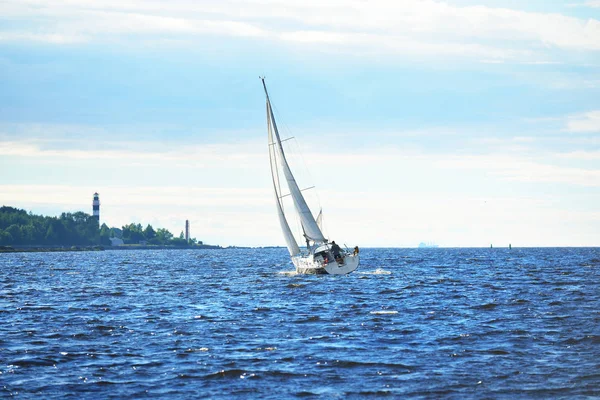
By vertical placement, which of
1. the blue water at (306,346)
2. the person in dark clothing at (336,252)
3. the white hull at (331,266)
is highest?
the person in dark clothing at (336,252)

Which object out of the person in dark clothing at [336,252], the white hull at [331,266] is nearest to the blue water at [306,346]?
the white hull at [331,266]

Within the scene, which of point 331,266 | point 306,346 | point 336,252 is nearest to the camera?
point 306,346

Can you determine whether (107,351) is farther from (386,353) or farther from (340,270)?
(340,270)

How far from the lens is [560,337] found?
107 feet

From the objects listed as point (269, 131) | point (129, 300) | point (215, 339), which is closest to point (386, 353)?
point (215, 339)

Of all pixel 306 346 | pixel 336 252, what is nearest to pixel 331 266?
pixel 336 252

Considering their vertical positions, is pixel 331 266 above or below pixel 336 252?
below

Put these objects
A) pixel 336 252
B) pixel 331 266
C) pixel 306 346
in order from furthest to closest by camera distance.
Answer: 1. pixel 336 252
2. pixel 331 266
3. pixel 306 346

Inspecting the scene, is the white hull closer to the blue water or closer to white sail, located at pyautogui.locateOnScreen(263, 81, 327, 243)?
white sail, located at pyautogui.locateOnScreen(263, 81, 327, 243)

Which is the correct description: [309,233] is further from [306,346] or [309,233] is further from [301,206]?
[306,346]

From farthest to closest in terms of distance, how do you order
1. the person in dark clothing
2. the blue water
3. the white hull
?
the person in dark clothing, the white hull, the blue water

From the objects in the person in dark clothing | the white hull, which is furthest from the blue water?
the person in dark clothing

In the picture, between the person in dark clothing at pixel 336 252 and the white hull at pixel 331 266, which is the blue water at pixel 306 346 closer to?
the white hull at pixel 331 266

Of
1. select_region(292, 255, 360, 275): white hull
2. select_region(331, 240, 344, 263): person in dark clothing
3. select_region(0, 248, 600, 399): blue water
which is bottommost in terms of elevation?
select_region(0, 248, 600, 399): blue water
